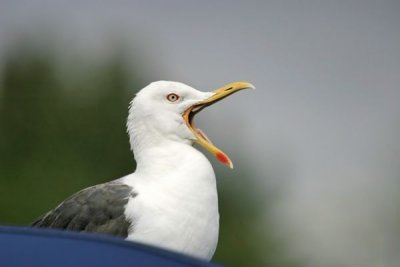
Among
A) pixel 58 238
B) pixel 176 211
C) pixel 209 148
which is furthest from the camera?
pixel 209 148

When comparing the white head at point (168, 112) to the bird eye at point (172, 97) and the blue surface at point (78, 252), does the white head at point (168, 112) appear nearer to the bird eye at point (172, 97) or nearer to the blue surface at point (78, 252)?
the bird eye at point (172, 97)

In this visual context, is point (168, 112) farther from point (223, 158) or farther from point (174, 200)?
point (174, 200)

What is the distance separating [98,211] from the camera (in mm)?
5453

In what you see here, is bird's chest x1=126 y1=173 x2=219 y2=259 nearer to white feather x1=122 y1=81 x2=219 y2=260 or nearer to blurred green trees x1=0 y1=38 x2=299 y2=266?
white feather x1=122 y1=81 x2=219 y2=260

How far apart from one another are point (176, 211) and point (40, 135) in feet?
Result: 73.2

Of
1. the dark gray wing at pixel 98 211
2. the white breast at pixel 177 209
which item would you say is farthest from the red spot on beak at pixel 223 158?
the dark gray wing at pixel 98 211

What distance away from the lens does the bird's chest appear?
17.2 feet

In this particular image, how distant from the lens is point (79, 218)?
546 cm

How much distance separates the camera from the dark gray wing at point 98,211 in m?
5.37

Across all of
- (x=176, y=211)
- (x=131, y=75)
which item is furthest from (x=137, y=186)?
(x=131, y=75)

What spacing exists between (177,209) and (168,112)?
78cm

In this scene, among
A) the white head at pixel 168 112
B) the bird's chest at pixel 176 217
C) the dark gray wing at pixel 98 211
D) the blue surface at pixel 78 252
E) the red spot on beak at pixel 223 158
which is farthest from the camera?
the white head at pixel 168 112

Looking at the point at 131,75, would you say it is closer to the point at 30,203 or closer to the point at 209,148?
the point at 30,203

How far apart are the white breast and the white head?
284 millimetres
